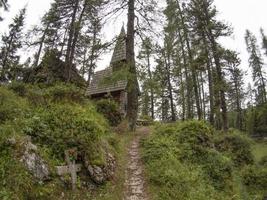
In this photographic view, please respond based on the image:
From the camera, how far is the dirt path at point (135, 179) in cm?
1022

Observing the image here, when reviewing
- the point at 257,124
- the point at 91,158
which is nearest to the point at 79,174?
the point at 91,158

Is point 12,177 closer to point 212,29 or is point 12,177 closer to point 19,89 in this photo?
point 19,89

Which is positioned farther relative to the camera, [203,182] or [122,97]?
[122,97]

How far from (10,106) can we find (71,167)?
11.5 feet

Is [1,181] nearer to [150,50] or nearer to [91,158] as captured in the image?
[91,158]

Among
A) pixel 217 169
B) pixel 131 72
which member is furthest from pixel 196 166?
pixel 131 72

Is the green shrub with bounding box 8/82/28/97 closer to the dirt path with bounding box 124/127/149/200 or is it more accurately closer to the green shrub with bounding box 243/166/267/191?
the dirt path with bounding box 124/127/149/200

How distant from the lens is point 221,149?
18.7 meters

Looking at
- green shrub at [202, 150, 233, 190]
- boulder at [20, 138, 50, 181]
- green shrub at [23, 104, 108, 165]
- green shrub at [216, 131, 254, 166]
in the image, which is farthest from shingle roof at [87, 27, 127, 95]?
boulder at [20, 138, 50, 181]

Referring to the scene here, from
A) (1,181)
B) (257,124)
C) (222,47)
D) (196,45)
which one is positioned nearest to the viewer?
(1,181)

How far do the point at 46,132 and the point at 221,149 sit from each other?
11963 mm

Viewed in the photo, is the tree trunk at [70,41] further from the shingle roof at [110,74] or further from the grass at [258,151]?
the grass at [258,151]

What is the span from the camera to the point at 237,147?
19375 mm

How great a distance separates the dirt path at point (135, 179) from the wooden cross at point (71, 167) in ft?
5.96
